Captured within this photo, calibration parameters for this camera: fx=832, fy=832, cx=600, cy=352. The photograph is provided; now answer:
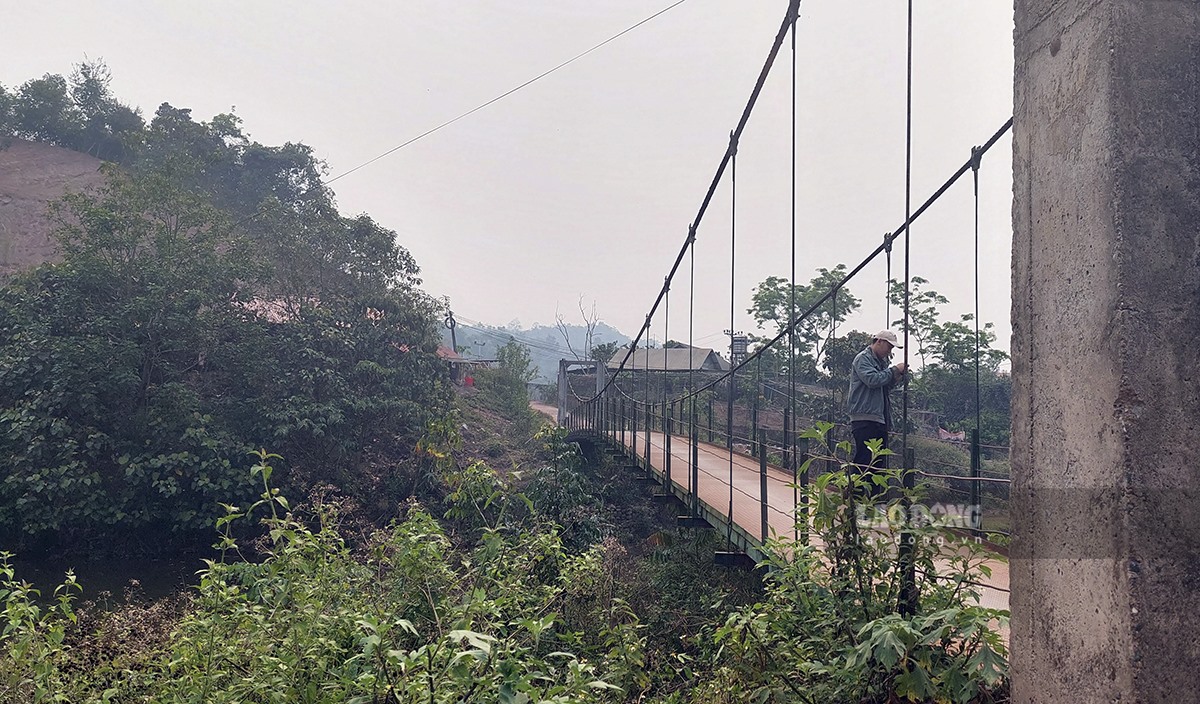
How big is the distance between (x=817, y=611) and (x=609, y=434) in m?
8.47

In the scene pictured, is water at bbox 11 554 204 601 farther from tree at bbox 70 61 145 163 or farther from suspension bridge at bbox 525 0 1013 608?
tree at bbox 70 61 145 163

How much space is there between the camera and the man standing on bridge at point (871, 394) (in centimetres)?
319

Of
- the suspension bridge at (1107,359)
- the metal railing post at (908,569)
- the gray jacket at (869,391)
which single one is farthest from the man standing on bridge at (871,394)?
the suspension bridge at (1107,359)

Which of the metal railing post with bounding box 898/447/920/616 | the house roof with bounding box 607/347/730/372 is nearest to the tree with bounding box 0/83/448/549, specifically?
the metal railing post with bounding box 898/447/920/616

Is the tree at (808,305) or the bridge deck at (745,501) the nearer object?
the bridge deck at (745,501)

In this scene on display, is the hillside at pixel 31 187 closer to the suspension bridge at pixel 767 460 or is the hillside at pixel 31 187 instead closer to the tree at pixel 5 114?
the tree at pixel 5 114

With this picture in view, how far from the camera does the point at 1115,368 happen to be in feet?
3.78

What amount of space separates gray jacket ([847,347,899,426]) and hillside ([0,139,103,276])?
63.4 feet

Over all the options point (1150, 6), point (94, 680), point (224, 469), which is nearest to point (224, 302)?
point (224, 469)

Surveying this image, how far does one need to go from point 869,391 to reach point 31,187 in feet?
77.7

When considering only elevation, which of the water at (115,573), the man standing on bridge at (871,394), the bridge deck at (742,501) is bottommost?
the water at (115,573)

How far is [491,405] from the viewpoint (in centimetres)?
2028

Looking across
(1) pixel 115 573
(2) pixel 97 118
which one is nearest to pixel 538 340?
(2) pixel 97 118

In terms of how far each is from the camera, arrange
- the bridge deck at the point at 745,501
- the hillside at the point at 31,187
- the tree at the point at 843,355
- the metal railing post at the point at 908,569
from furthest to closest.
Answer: the hillside at the point at 31,187
the tree at the point at 843,355
the bridge deck at the point at 745,501
the metal railing post at the point at 908,569
